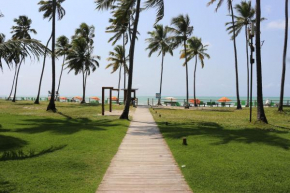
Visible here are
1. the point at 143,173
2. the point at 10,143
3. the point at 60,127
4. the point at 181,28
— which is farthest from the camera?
the point at 181,28

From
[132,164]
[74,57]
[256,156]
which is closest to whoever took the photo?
[132,164]

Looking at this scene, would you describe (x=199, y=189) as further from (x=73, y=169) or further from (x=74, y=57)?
(x=74, y=57)

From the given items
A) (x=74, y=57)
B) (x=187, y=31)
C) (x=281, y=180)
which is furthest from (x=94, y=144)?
(x=74, y=57)

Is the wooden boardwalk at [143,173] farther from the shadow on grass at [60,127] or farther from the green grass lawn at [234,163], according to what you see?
the shadow on grass at [60,127]

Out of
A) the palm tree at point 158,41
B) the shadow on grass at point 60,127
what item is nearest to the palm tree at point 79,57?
the palm tree at point 158,41

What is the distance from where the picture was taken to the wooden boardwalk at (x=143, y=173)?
5043 millimetres

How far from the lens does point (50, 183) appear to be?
532 cm

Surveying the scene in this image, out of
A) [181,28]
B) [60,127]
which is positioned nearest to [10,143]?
[60,127]

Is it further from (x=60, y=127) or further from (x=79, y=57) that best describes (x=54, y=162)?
(x=79, y=57)

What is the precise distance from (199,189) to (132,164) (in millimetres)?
2257

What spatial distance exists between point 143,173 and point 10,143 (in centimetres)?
573

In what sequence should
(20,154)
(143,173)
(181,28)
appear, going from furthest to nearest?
(181,28) < (20,154) < (143,173)

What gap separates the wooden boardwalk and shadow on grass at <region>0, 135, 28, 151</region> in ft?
11.5

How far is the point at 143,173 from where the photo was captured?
238 inches
